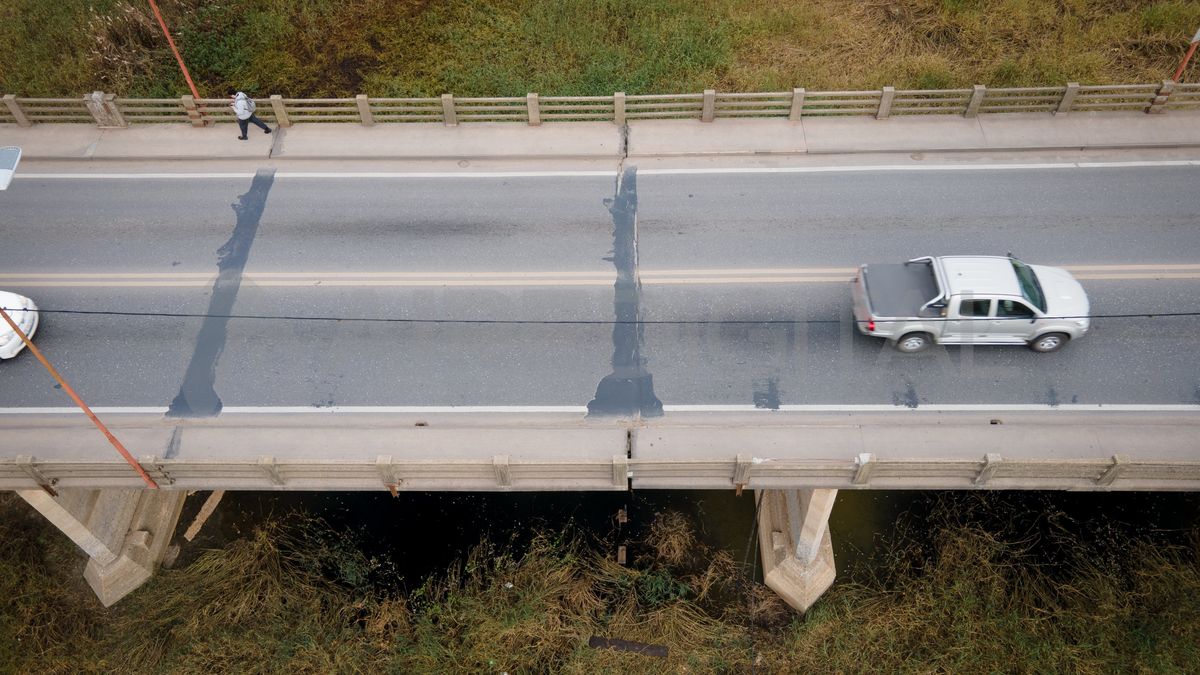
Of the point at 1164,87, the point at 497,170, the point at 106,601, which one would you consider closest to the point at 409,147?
the point at 497,170

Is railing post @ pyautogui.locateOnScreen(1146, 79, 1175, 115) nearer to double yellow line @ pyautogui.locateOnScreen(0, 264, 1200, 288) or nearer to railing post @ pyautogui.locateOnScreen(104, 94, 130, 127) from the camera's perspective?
double yellow line @ pyautogui.locateOnScreen(0, 264, 1200, 288)

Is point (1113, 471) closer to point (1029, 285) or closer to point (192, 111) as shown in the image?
point (1029, 285)

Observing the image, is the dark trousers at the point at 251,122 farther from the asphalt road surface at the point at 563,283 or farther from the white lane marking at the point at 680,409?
the white lane marking at the point at 680,409

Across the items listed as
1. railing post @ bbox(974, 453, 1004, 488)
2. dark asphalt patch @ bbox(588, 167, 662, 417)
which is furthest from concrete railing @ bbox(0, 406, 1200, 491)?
dark asphalt patch @ bbox(588, 167, 662, 417)

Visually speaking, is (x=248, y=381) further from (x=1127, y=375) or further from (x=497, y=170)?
(x=1127, y=375)

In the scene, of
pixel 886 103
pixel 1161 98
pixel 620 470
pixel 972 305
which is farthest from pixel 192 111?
pixel 1161 98

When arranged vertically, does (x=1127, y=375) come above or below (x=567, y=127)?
below
